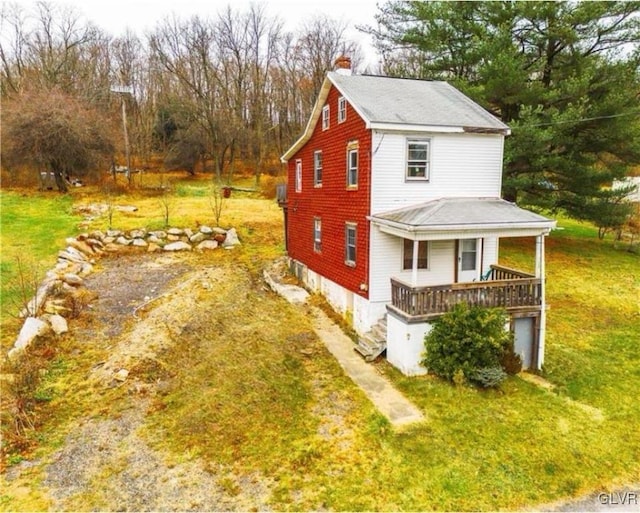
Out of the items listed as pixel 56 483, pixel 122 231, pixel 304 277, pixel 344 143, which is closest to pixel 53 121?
Result: pixel 122 231

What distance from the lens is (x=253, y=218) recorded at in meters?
30.0

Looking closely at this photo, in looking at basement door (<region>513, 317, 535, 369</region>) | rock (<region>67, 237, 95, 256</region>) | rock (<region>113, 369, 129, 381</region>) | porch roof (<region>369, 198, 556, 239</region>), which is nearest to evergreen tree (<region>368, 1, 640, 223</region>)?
porch roof (<region>369, 198, 556, 239</region>)

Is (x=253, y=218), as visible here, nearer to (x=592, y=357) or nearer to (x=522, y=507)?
(x=592, y=357)

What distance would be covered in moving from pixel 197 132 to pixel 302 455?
42.4 metres

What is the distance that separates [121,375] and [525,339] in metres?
10.8

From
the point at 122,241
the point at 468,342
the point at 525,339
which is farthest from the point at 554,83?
the point at 122,241

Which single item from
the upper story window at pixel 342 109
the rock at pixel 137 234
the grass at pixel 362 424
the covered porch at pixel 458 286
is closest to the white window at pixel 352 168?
the upper story window at pixel 342 109

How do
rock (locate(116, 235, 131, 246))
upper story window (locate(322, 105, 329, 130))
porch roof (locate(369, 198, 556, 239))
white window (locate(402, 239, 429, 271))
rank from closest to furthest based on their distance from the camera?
porch roof (locate(369, 198, 556, 239)), white window (locate(402, 239, 429, 271)), upper story window (locate(322, 105, 329, 130)), rock (locate(116, 235, 131, 246))

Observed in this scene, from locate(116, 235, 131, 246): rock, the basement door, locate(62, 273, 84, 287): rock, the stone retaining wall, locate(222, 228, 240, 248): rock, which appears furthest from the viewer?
locate(222, 228, 240, 248): rock

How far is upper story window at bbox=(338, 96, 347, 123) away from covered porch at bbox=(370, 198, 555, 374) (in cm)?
397

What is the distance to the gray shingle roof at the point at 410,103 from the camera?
44.8ft

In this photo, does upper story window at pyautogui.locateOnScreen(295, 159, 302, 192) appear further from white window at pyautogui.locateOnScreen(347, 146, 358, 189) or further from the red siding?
white window at pyautogui.locateOnScreen(347, 146, 358, 189)

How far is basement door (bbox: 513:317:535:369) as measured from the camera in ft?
40.3

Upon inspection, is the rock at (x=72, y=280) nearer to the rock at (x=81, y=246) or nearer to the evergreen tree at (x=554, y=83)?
the rock at (x=81, y=246)
